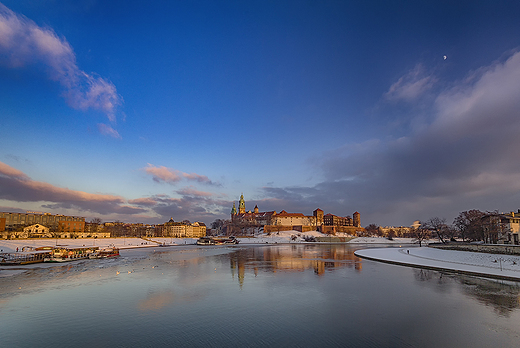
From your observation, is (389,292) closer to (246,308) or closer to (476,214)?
(246,308)

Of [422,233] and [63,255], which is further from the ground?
[422,233]

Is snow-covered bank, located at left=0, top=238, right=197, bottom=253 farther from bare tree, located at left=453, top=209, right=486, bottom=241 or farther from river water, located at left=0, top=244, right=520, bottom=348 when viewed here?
bare tree, located at left=453, top=209, right=486, bottom=241

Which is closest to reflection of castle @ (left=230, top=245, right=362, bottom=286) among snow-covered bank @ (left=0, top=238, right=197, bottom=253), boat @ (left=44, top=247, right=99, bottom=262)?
boat @ (left=44, top=247, right=99, bottom=262)

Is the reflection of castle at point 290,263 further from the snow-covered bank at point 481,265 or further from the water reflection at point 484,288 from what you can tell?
the water reflection at point 484,288

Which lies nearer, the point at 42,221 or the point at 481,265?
the point at 481,265

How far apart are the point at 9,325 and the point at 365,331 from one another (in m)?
16.5

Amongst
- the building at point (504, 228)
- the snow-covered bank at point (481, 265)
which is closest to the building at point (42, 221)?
the snow-covered bank at point (481, 265)

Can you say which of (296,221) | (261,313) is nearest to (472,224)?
(261,313)

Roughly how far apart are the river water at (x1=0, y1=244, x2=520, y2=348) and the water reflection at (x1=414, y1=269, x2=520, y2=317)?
0.07m

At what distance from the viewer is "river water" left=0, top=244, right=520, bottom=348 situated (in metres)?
11.2

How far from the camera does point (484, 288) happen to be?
20.4 meters

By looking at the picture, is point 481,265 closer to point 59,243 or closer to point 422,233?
point 422,233

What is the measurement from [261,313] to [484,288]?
17636 mm

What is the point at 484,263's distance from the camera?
3144cm
